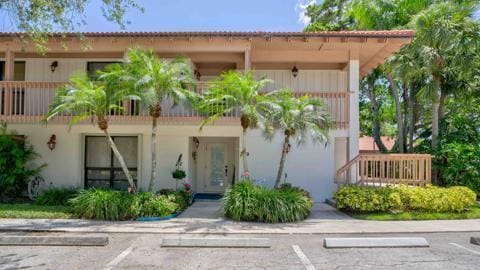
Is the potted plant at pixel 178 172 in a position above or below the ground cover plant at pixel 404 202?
above

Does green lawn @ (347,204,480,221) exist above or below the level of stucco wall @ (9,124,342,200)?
below

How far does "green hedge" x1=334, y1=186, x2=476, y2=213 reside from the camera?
1151 centimetres

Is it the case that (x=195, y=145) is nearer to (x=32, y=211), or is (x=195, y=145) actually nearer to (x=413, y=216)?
(x=32, y=211)

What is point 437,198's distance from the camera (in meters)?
11.8

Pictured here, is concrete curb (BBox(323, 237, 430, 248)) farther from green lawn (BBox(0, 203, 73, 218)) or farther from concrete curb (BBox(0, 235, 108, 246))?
green lawn (BBox(0, 203, 73, 218))

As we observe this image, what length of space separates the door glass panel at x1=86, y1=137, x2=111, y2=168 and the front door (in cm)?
375

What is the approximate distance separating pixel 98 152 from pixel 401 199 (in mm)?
10079

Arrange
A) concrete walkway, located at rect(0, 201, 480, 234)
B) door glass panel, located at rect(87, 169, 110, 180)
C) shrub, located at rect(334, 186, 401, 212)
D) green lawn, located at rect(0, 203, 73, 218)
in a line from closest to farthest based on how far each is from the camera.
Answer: concrete walkway, located at rect(0, 201, 480, 234) → green lawn, located at rect(0, 203, 73, 218) → shrub, located at rect(334, 186, 401, 212) → door glass panel, located at rect(87, 169, 110, 180)

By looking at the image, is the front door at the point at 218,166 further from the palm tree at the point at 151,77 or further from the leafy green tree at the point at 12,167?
the leafy green tree at the point at 12,167

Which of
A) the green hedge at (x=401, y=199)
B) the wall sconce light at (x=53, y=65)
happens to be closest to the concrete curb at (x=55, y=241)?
the green hedge at (x=401, y=199)

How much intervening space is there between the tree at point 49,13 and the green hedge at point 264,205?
5.02 meters

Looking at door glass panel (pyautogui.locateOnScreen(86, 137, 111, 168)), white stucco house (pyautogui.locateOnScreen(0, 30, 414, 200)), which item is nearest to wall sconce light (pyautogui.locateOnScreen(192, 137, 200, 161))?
white stucco house (pyautogui.locateOnScreen(0, 30, 414, 200))

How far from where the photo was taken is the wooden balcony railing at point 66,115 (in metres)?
13.4

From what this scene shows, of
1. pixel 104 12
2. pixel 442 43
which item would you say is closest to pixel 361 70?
pixel 442 43
